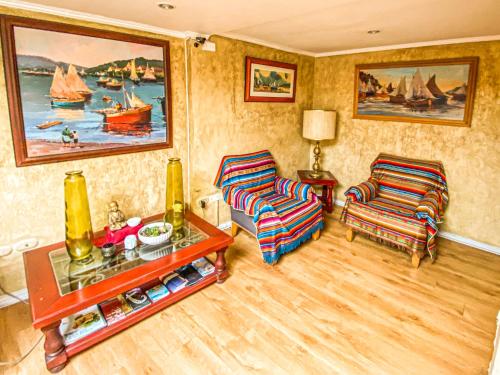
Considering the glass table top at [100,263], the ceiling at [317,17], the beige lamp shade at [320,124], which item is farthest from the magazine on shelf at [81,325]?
the beige lamp shade at [320,124]

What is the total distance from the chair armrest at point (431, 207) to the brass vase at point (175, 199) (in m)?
2.22

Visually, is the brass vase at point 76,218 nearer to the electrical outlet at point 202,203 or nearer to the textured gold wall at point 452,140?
the electrical outlet at point 202,203

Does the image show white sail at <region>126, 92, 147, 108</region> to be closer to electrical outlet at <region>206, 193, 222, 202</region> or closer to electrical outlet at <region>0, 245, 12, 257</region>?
electrical outlet at <region>206, 193, 222, 202</region>

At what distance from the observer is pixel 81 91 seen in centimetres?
238

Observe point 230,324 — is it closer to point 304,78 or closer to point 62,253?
point 62,253

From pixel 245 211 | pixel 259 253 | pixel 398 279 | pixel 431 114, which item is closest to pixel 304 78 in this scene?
pixel 431 114

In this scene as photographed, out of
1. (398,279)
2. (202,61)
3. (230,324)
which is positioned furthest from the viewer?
(202,61)

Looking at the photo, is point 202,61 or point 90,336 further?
point 202,61

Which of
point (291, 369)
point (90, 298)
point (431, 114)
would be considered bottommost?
point (291, 369)

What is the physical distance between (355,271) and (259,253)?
36.8 inches

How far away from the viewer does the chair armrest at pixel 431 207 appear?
2.89 metres

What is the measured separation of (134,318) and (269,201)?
1.77 metres

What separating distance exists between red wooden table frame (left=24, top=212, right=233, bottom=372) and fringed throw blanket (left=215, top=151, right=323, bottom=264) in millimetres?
510

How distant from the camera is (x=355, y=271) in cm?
288
